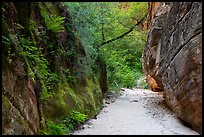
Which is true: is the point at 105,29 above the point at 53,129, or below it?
above

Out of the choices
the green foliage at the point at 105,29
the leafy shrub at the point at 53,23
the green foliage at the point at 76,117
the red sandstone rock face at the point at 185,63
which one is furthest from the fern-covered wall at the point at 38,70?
the red sandstone rock face at the point at 185,63

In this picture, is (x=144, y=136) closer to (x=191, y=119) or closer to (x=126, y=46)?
(x=191, y=119)

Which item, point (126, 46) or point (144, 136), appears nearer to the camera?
point (144, 136)

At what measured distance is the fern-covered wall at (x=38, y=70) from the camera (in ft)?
15.7

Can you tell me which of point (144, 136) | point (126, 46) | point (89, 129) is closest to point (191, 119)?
point (144, 136)

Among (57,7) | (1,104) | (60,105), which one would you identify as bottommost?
(60,105)

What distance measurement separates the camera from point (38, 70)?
6070 millimetres

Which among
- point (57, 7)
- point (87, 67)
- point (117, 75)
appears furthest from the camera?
point (117, 75)

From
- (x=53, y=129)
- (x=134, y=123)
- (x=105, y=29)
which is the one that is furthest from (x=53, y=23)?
(x=105, y=29)

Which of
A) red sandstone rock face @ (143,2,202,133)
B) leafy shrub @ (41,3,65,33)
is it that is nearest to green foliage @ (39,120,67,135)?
leafy shrub @ (41,3,65,33)

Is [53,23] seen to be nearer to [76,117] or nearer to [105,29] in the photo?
[76,117]

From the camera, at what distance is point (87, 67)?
10555 millimetres

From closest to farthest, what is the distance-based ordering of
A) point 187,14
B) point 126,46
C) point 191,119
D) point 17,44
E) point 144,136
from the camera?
point 17,44 → point 144,136 → point 191,119 → point 187,14 → point 126,46

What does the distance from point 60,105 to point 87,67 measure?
3.79 meters
